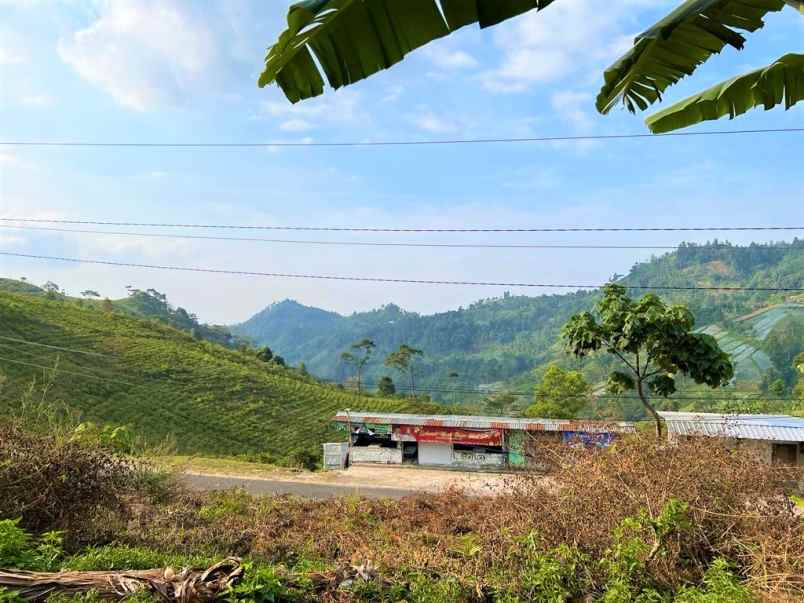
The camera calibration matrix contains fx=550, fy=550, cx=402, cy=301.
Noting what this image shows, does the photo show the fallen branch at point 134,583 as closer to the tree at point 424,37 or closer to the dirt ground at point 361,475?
the tree at point 424,37

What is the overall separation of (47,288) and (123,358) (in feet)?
149

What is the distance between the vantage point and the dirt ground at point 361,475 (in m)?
19.8

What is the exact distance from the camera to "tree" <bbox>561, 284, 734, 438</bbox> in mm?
12672

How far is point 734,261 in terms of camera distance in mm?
125812

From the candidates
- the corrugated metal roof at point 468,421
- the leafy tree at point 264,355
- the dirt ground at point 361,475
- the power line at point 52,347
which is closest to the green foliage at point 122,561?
the dirt ground at point 361,475

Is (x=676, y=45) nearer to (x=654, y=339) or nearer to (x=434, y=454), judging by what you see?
(x=654, y=339)

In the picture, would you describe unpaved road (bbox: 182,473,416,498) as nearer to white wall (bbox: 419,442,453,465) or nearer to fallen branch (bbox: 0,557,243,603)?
white wall (bbox: 419,442,453,465)

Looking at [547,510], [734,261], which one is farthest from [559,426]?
[734,261]

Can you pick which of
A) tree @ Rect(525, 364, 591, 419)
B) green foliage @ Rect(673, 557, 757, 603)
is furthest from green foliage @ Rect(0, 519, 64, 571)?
tree @ Rect(525, 364, 591, 419)

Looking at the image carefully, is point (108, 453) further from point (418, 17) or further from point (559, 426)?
point (559, 426)

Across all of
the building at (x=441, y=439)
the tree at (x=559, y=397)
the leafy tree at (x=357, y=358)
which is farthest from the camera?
the leafy tree at (x=357, y=358)

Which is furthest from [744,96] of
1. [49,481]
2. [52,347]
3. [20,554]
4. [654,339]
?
[52,347]

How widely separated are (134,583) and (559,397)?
34164 mm

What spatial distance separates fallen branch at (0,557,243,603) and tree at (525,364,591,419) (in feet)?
111
